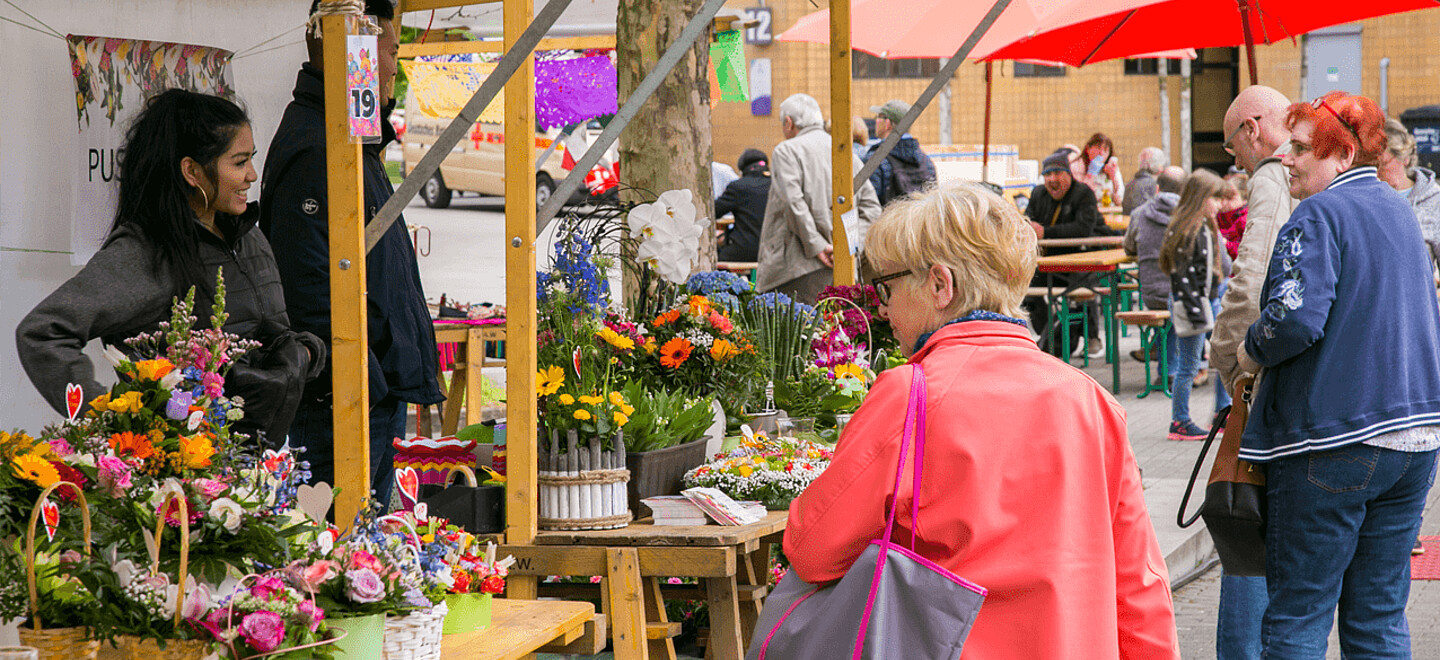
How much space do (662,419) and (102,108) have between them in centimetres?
162

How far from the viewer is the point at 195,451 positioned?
78.9 inches

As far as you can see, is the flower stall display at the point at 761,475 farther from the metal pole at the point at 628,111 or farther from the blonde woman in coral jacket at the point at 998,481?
the blonde woman in coral jacket at the point at 998,481

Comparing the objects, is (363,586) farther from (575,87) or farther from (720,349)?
(575,87)

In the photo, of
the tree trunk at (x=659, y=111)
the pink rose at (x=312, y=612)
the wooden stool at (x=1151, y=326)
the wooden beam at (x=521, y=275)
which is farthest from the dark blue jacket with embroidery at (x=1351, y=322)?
the wooden stool at (x=1151, y=326)

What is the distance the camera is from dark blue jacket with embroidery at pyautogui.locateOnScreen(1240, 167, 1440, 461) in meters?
3.12

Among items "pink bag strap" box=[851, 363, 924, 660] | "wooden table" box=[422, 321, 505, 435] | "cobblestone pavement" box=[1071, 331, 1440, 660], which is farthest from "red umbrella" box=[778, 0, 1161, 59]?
"pink bag strap" box=[851, 363, 924, 660]

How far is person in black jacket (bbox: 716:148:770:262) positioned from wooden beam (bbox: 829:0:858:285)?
3.66 m

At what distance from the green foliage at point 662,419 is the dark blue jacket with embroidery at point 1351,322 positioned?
1.34m

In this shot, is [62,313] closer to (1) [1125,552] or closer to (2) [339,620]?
(2) [339,620]

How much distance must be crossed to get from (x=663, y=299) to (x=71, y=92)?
1.58m

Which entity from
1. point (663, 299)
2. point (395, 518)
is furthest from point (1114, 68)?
point (395, 518)

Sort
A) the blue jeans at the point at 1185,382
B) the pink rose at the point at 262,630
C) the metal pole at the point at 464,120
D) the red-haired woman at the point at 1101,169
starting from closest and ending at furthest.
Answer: the pink rose at the point at 262,630 < the metal pole at the point at 464,120 < the blue jeans at the point at 1185,382 < the red-haired woman at the point at 1101,169

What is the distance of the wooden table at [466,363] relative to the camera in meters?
7.06

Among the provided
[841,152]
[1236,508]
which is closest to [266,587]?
[1236,508]
